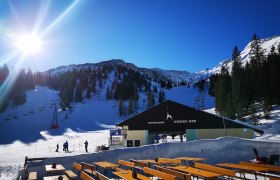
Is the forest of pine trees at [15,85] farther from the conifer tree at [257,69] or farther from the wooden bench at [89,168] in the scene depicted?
the wooden bench at [89,168]

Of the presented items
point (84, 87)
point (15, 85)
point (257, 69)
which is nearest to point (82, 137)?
point (257, 69)

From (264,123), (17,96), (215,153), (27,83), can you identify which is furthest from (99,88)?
(215,153)

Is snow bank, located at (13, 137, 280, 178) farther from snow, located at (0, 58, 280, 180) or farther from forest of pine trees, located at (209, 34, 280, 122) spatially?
forest of pine trees, located at (209, 34, 280, 122)

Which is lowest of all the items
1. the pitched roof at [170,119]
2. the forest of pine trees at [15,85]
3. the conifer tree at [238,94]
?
the pitched roof at [170,119]

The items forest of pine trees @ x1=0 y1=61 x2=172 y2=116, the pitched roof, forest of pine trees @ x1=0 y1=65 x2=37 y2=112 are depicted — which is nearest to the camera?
the pitched roof

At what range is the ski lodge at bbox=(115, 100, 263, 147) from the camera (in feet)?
104

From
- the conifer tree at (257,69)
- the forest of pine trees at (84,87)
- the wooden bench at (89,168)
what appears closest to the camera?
the wooden bench at (89,168)

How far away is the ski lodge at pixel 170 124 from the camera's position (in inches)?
1251

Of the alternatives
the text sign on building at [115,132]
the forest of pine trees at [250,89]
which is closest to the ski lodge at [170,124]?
the text sign on building at [115,132]

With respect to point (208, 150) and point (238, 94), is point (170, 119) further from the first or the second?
point (238, 94)

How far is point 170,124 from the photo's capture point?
107 feet

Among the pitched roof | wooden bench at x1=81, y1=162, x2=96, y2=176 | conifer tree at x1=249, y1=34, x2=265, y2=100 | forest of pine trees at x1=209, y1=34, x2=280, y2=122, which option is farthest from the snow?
the pitched roof

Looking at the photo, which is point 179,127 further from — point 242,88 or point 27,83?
point 27,83

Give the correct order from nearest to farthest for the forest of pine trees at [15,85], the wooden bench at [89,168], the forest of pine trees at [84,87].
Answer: the wooden bench at [89,168]
the forest of pine trees at [15,85]
the forest of pine trees at [84,87]
